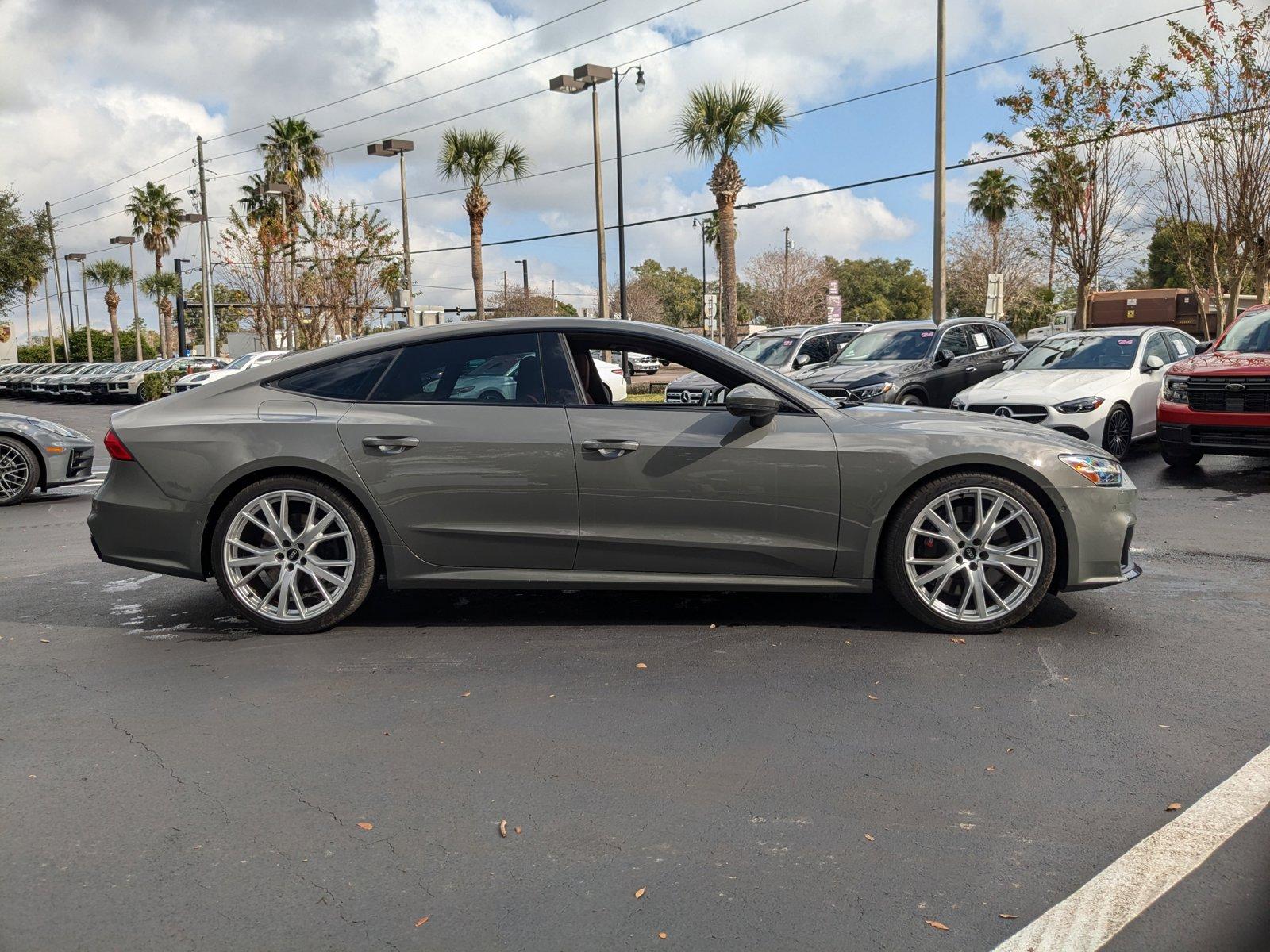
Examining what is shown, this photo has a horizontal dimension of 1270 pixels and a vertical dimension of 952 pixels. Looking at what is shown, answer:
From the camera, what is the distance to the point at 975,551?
529 centimetres

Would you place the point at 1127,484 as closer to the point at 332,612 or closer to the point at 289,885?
the point at 332,612

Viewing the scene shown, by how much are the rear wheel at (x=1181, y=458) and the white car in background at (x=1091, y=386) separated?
0.69 metres

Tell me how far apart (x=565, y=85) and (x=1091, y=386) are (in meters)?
17.9

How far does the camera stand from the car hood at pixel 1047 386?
12.0 meters

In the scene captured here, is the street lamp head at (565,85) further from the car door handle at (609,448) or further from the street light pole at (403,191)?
the car door handle at (609,448)

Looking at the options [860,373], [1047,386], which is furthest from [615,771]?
[860,373]

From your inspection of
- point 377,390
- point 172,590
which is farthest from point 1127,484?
point 172,590

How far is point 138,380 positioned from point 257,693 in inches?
1511

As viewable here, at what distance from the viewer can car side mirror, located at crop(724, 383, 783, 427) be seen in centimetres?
518

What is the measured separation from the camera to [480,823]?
3.27 meters

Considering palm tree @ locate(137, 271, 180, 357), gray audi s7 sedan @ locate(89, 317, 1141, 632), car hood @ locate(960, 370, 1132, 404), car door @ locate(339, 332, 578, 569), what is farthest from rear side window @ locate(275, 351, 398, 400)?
palm tree @ locate(137, 271, 180, 357)

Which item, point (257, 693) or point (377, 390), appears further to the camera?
point (377, 390)

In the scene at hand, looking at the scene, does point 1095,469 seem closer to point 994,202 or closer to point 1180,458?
point 1180,458

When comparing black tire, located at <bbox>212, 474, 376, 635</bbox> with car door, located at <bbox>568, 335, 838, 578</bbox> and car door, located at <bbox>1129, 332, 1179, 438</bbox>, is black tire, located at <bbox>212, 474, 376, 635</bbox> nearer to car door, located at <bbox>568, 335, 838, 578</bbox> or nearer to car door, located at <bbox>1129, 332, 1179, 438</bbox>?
car door, located at <bbox>568, 335, 838, 578</bbox>
